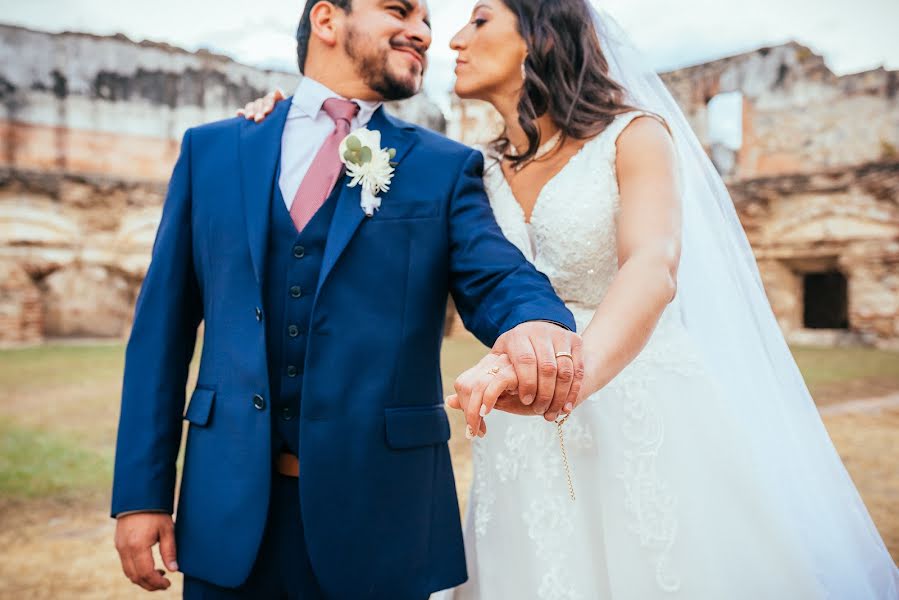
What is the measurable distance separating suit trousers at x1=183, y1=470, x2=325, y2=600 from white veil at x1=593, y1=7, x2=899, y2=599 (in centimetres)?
117

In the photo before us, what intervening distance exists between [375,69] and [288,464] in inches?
40.4

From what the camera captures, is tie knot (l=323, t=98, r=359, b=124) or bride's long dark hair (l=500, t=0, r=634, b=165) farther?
bride's long dark hair (l=500, t=0, r=634, b=165)

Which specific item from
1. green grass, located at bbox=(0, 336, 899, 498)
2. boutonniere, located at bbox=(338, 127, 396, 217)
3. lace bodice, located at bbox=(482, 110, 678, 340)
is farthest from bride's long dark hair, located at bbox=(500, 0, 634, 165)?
green grass, located at bbox=(0, 336, 899, 498)

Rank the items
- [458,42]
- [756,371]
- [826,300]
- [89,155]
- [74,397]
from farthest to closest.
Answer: [826,300], [89,155], [74,397], [458,42], [756,371]

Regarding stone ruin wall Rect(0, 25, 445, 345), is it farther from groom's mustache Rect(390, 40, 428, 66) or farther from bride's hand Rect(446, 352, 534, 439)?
bride's hand Rect(446, 352, 534, 439)

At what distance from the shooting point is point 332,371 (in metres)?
1.51

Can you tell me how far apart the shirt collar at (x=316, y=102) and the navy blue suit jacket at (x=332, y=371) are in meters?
0.15

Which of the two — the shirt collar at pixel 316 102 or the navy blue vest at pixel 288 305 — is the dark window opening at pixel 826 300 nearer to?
the shirt collar at pixel 316 102

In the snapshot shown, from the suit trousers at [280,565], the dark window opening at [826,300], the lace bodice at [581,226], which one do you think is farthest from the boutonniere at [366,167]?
the dark window opening at [826,300]

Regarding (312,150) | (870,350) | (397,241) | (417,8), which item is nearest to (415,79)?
(417,8)

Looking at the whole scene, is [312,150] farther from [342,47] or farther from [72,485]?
[72,485]

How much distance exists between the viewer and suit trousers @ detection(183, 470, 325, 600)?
1.53 metres

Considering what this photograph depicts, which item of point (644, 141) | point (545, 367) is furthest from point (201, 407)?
point (644, 141)

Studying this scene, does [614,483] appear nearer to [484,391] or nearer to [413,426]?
[413,426]
